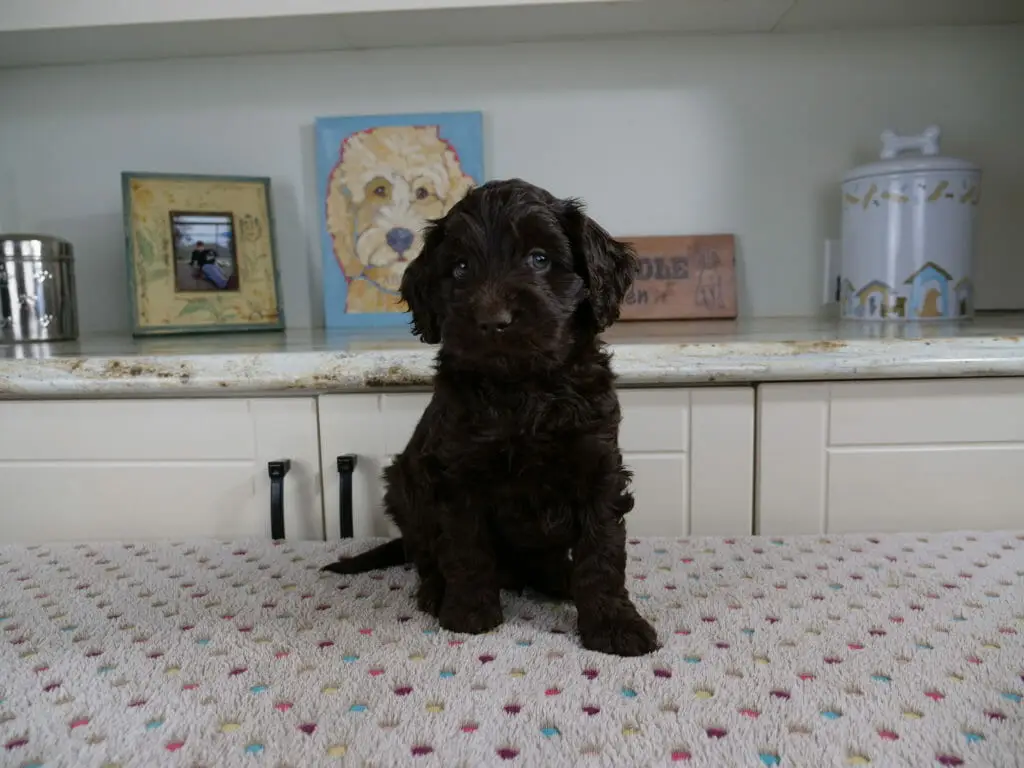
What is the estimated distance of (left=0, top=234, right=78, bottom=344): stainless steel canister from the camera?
152cm

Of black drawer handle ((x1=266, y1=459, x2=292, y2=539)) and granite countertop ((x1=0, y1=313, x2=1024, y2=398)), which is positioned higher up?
granite countertop ((x1=0, y1=313, x2=1024, y2=398))

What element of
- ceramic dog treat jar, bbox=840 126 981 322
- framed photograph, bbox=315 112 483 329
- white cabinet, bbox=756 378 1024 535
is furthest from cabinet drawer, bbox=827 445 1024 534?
framed photograph, bbox=315 112 483 329

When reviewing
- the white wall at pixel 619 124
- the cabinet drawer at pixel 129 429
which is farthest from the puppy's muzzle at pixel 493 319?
the white wall at pixel 619 124

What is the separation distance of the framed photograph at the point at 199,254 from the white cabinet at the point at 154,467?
458mm

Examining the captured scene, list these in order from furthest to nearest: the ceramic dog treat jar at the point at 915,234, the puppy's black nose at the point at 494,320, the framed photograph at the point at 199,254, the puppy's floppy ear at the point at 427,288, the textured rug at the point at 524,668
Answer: the framed photograph at the point at 199,254
the ceramic dog treat jar at the point at 915,234
the puppy's floppy ear at the point at 427,288
the puppy's black nose at the point at 494,320
the textured rug at the point at 524,668

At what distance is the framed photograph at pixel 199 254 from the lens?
5.35ft

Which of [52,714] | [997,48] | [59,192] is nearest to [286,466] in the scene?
[52,714]

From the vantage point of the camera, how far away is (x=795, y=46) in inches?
66.2

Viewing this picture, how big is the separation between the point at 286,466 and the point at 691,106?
1175 millimetres

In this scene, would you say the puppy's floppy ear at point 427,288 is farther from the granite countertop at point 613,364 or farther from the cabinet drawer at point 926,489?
the cabinet drawer at point 926,489

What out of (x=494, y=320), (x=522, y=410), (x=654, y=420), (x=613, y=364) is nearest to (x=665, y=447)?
(x=654, y=420)

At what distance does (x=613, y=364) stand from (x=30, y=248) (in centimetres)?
119

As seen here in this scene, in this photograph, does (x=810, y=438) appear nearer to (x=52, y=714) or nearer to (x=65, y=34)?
(x=52, y=714)

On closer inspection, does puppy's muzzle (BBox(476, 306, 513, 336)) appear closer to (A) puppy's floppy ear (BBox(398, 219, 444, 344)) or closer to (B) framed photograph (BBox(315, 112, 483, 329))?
(A) puppy's floppy ear (BBox(398, 219, 444, 344))
